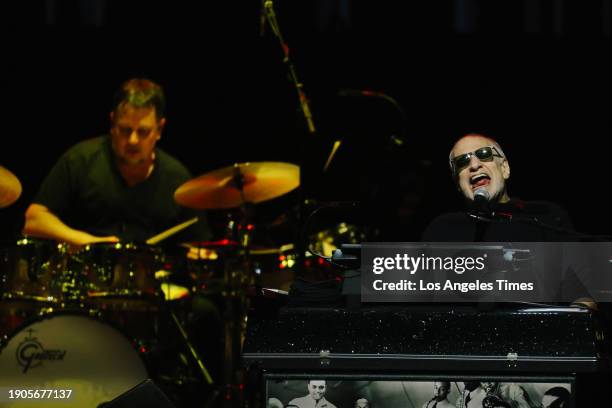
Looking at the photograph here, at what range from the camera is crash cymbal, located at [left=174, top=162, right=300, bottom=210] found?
5.65 m

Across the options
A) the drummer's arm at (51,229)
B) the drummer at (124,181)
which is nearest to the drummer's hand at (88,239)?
the drummer's arm at (51,229)

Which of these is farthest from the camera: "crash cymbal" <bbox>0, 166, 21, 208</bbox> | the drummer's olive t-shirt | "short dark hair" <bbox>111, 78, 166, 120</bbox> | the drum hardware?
the drummer's olive t-shirt

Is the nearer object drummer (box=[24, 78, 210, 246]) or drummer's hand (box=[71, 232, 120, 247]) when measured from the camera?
drummer's hand (box=[71, 232, 120, 247])

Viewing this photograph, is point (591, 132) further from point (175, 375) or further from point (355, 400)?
point (355, 400)

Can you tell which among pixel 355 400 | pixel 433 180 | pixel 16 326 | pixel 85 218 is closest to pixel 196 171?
pixel 85 218

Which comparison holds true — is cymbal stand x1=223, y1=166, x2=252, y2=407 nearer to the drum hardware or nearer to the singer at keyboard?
the drum hardware

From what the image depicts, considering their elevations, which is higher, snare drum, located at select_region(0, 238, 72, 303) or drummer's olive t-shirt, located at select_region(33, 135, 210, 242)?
drummer's olive t-shirt, located at select_region(33, 135, 210, 242)

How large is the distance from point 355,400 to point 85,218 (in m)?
3.41

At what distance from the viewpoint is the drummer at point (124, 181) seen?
19.4 ft

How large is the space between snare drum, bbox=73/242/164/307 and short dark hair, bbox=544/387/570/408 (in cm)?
275

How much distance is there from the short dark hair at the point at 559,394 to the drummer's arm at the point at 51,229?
2.94 meters

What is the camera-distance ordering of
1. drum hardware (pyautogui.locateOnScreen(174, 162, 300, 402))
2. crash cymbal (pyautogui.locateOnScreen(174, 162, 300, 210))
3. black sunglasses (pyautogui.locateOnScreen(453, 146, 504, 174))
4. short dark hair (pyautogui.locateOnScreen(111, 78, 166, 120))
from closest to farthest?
black sunglasses (pyautogui.locateOnScreen(453, 146, 504, 174)) → drum hardware (pyautogui.locateOnScreen(174, 162, 300, 402)) → crash cymbal (pyautogui.locateOnScreen(174, 162, 300, 210)) → short dark hair (pyautogui.locateOnScreen(111, 78, 166, 120))

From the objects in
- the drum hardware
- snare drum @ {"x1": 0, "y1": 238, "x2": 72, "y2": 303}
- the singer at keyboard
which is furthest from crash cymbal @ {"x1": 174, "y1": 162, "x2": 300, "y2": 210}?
the singer at keyboard

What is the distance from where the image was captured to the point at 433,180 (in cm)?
687
